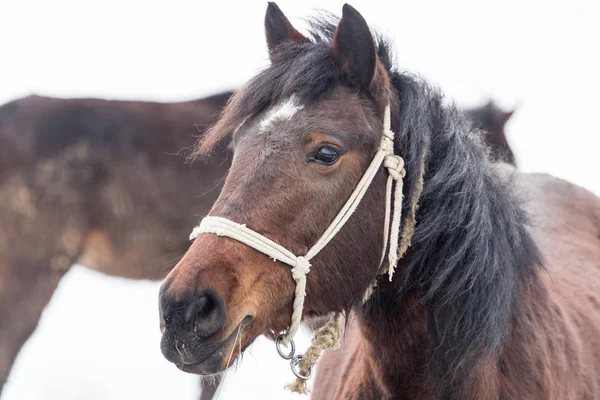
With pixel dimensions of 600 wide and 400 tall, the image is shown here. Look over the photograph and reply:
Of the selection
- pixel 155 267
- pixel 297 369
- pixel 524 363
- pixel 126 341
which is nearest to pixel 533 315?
pixel 524 363

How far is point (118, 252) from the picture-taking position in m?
3.69

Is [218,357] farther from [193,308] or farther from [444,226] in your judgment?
[444,226]

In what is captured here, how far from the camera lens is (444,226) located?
160 cm

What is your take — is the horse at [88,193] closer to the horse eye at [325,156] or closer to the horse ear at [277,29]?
the horse ear at [277,29]

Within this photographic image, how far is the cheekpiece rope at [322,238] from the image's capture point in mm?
1387

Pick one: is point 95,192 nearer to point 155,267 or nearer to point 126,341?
point 155,267

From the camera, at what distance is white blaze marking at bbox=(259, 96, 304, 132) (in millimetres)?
1542

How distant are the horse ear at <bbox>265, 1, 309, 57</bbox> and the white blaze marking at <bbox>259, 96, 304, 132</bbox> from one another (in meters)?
0.36

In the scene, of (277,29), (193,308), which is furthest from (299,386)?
(277,29)

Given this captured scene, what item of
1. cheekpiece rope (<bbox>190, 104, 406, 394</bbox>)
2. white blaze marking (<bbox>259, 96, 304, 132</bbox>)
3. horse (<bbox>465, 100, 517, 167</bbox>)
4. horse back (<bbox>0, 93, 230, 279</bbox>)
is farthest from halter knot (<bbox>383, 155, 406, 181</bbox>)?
horse (<bbox>465, 100, 517, 167</bbox>)

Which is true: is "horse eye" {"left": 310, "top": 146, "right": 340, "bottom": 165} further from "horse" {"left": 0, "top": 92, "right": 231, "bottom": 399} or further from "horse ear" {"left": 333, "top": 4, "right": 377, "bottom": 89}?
"horse" {"left": 0, "top": 92, "right": 231, "bottom": 399}

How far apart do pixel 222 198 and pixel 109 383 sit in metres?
3.51

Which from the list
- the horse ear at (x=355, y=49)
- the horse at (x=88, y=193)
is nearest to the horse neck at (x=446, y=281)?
the horse ear at (x=355, y=49)

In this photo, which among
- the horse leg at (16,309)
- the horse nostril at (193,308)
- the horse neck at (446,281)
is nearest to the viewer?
the horse nostril at (193,308)
